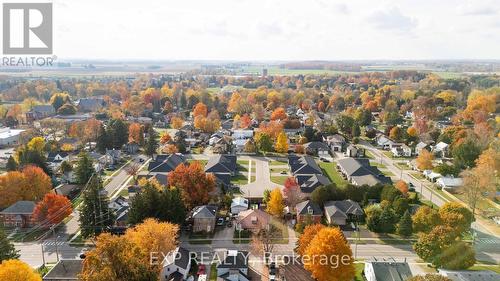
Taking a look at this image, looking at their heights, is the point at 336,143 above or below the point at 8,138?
above

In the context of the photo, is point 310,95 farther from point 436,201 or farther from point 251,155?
point 436,201

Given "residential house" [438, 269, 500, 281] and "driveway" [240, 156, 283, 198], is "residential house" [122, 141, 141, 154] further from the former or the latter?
"residential house" [438, 269, 500, 281]

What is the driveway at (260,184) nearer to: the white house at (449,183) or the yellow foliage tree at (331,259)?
the yellow foliage tree at (331,259)

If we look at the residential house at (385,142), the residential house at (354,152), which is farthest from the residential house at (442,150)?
the residential house at (354,152)

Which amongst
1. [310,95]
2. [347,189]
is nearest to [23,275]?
[347,189]

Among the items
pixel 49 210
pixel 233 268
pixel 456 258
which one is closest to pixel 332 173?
pixel 456 258

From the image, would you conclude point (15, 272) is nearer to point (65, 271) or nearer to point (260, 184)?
point (65, 271)
